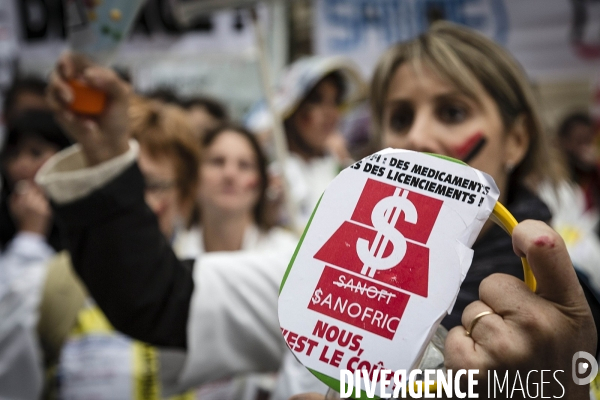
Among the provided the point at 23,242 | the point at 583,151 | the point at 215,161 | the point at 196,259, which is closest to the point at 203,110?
the point at 215,161

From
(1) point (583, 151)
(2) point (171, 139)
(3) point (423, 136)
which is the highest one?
(3) point (423, 136)

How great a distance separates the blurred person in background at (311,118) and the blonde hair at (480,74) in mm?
1765

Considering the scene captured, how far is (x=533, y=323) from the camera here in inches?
25.9

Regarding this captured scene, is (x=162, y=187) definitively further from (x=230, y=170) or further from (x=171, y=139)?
(x=230, y=170)

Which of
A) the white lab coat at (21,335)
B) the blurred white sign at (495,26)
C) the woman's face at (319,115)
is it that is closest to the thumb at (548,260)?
the white lab coat at (21,335)

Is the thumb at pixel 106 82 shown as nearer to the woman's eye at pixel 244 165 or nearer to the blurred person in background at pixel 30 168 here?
the blurred person in background at pixel 30 168

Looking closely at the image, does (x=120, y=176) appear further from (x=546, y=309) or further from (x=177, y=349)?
(x=546, y=309)

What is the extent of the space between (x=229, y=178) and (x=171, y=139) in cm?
43

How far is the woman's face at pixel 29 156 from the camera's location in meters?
2.65

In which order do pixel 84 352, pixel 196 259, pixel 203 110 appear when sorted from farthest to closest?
pixel 203 110 → pixel 84 352 → pixel 196 259

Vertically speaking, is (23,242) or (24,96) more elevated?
(24,96)

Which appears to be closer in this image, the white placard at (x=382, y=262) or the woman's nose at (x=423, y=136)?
the white placard at (x=382, y=262)

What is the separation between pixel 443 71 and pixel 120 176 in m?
0.64

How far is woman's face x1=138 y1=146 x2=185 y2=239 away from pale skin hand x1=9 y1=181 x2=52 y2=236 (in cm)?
47
